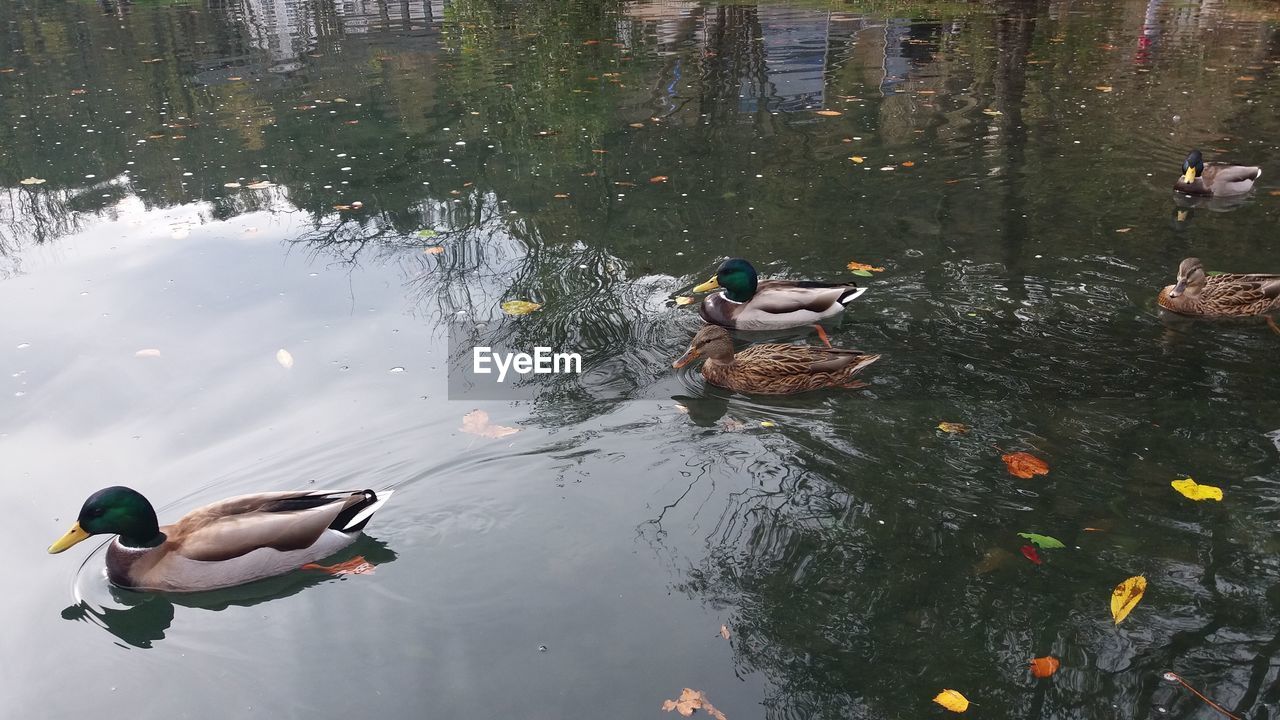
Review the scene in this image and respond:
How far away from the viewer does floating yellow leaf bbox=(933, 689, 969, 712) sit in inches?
129

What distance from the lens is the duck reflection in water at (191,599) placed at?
3.88 m

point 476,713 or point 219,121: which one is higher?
point 219,121

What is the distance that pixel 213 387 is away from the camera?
18.3ft

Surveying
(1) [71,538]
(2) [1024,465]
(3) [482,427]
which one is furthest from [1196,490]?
(1) [71,538]

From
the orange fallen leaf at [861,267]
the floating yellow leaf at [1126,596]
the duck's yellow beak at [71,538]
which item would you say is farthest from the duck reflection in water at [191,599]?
the orange fallen leaf at [861,267]

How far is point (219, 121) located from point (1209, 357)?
36.8 feet

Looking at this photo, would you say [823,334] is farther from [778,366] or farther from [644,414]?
[644,414]

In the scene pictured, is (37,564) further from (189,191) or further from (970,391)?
(189,191)

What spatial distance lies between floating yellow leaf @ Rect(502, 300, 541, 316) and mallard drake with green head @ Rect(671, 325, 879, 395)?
1406 millimetres

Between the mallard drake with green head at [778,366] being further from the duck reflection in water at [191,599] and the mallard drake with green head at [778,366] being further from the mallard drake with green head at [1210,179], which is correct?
the mallard drake with green head at [1210,179]

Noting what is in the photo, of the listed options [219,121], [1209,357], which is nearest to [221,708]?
[1209,357]

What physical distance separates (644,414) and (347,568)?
5.98 ft

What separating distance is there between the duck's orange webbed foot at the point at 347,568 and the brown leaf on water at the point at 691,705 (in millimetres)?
1578

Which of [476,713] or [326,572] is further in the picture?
[326,572]
